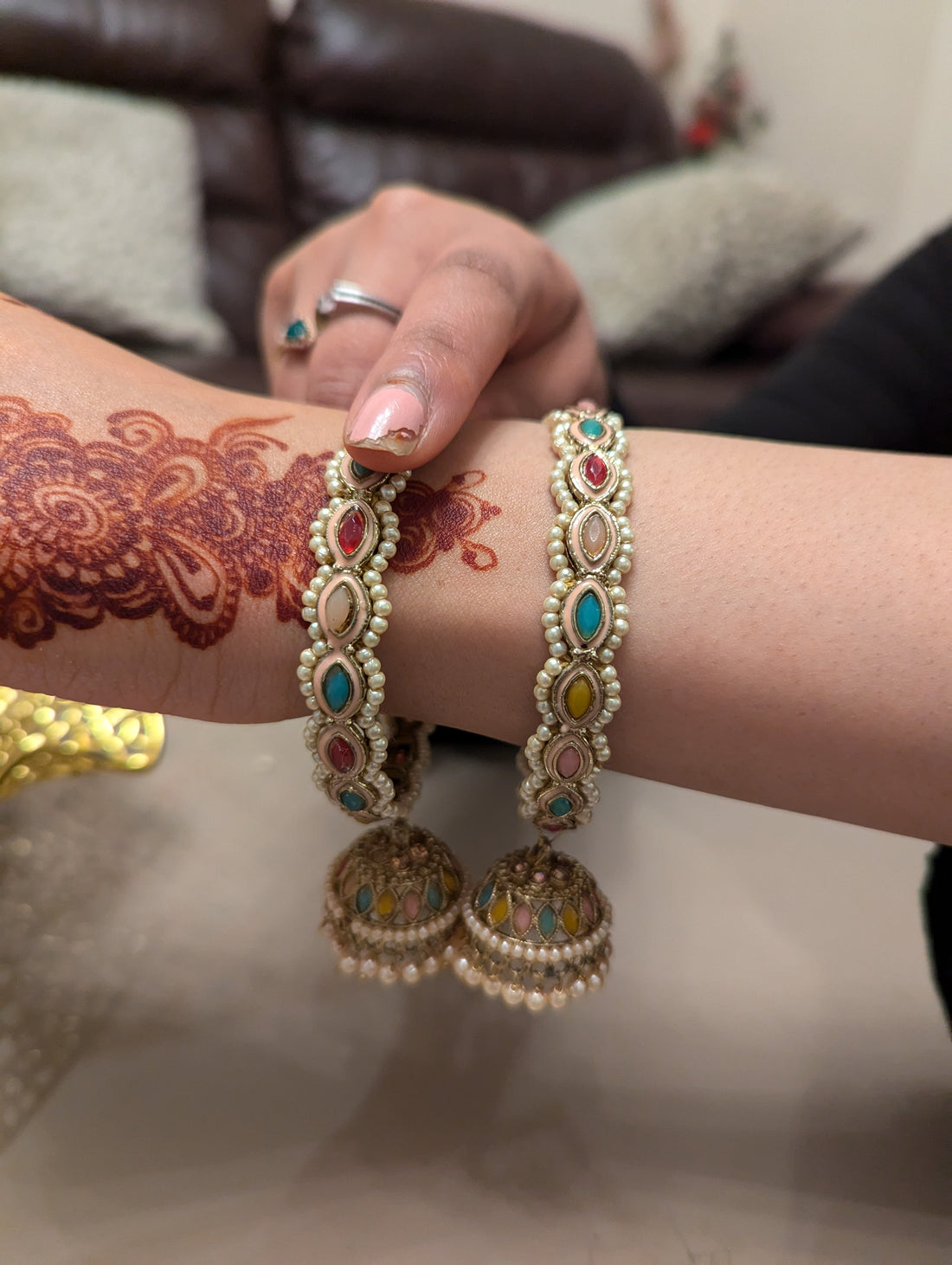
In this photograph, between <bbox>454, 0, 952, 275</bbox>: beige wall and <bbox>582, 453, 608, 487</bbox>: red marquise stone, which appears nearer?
<bbox>582, 453, 608, 487</bbox>: red marquise stone

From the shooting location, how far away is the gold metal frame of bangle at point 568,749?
50 cm

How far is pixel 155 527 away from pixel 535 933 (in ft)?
1.21

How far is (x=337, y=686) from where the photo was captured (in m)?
0.50

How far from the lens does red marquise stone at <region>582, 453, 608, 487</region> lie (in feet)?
1.77

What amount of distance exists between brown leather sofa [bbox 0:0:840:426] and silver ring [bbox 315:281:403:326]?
141cm

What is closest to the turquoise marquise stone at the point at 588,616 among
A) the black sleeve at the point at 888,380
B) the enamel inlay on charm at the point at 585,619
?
the enamel inlay on charm at the point at 585,619

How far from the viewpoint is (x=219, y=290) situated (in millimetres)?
2496

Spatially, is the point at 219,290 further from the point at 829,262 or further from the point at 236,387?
the point at 829,262

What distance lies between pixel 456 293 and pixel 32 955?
0.65 metres

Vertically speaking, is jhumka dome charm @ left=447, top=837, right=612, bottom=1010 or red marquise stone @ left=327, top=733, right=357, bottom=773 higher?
red marquise stone @ left=327, top=733, right=357, bottom=773

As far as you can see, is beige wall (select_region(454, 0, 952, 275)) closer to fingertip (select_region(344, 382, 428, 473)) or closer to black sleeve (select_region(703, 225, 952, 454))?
black sleeve (select_region(703, 225, 952, 454))

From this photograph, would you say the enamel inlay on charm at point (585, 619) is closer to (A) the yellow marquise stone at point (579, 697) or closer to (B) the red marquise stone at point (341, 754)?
(A) the yellow marquise stone at point (579, 697)

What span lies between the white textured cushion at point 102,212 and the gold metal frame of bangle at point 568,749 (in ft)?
6.21

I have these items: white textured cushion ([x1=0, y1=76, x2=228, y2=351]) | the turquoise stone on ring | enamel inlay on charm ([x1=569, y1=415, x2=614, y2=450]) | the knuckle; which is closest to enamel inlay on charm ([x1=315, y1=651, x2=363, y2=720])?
enamel inlay on charm ([x1=569, y1=415, x2=614, y2=450])
